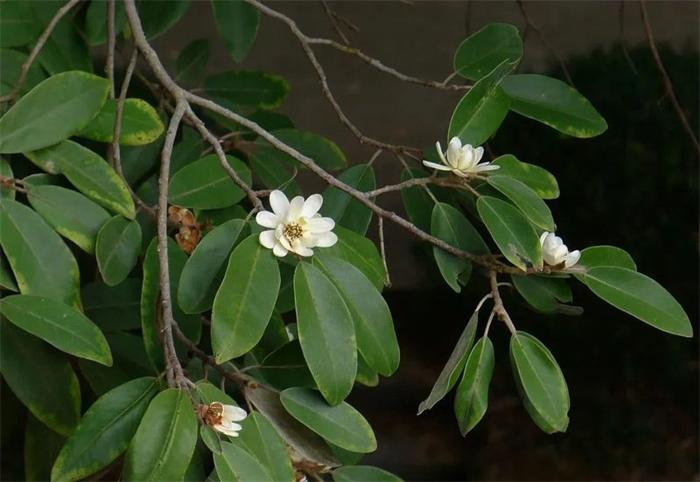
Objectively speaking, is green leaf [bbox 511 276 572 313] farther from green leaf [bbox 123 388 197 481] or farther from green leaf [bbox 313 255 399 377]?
green leaf [bbox 123 388 197 481]

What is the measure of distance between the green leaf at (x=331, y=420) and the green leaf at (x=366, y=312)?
0.18 feet

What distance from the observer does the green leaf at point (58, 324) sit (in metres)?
0.71

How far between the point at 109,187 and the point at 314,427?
314mm

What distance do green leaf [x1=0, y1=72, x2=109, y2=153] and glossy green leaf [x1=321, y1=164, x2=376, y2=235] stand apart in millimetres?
255

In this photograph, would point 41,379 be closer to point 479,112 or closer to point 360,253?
point 360,253

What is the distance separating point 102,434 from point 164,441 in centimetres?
11

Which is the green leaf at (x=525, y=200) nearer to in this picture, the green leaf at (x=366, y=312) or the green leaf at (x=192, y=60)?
the green leaf at (x=366, y=312)

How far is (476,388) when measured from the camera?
0.73 meters

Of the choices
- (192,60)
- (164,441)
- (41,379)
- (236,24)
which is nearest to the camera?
(164,441)

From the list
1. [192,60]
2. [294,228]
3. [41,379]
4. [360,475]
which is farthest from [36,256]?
[192,60]

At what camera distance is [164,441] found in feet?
2.09

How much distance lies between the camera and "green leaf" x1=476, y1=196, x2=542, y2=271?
72cm

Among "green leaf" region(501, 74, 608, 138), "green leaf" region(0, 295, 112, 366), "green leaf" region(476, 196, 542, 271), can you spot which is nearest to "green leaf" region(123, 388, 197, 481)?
"green leaf" region(0, 295, 112, 366)

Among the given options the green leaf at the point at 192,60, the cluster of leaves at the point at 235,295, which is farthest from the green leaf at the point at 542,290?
the green leaf at the point at 192,60
